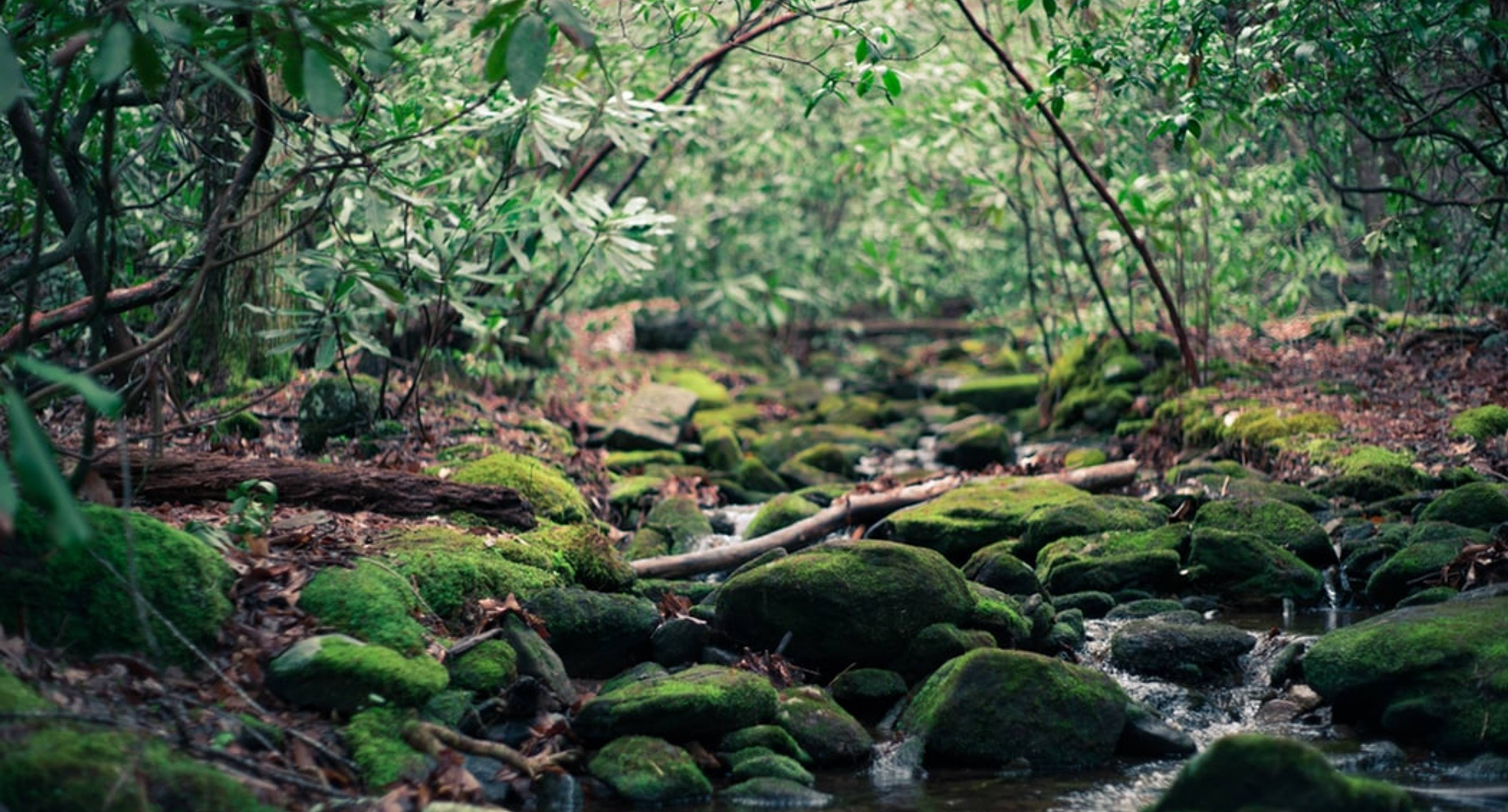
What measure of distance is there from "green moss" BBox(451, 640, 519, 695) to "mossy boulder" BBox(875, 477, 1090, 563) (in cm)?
377

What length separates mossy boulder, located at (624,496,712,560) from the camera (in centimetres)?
841

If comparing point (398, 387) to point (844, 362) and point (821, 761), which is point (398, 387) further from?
point (844, 362)

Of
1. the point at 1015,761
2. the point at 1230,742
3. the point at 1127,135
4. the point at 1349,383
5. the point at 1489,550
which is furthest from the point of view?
the point at 1127,135

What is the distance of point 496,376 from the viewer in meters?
10.8

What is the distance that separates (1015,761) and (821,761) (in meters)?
0.81

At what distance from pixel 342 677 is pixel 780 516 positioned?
16.3 feet

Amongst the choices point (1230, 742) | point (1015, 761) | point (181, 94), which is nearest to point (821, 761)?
point (1015, 761)

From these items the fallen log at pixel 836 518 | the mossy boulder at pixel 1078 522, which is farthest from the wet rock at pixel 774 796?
the mossy boulder at pixel 1078 522

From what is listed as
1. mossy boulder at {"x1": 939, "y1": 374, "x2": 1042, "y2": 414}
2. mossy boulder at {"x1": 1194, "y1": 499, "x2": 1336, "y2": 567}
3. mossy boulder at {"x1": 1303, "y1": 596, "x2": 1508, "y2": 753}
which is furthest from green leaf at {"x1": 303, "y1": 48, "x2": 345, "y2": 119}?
mossy boulder at {"x1": 939, "y1": 374, "x2": 1042, "y2": 414}

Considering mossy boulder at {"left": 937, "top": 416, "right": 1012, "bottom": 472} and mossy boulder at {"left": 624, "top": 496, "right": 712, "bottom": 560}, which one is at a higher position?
mossy boulder at {"left": 937, "top": 416, "right": 1012, "bottom": 472}

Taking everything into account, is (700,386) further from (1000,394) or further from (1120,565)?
(1120,565)

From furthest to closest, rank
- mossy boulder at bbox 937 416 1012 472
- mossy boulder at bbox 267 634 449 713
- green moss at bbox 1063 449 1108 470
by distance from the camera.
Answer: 1. mossy boulder at bbox 937 416 1012 472
2. green moss at bbox 1063 449 1108 470
3. mossy boulder at bbox 267 634 449 713

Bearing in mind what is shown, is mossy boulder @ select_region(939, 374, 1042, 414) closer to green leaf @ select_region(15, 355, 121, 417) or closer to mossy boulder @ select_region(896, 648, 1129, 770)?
mossy boulder @ select_region(896, 648, 1129, 770)

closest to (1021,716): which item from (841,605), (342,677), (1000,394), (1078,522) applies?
(841,605)
